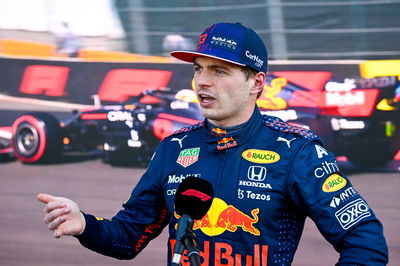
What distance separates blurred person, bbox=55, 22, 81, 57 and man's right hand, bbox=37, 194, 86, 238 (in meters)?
2.59

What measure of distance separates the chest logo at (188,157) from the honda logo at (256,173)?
0.60ft

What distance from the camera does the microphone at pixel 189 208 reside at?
63.6 inches

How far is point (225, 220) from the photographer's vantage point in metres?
2.14

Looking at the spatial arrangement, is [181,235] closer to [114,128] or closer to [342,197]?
[342,197]

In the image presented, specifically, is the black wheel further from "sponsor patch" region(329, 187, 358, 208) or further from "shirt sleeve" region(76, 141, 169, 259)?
"sponsor patch" region(329, 187, 358, 208)

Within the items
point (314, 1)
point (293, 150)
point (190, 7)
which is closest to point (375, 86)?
point (314, 1)

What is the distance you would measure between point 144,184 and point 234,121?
1.21 feet

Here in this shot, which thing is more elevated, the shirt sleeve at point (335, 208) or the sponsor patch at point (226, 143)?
the sponsor patch at point (226, 143)

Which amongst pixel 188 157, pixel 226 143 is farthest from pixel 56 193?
pixel 226 143

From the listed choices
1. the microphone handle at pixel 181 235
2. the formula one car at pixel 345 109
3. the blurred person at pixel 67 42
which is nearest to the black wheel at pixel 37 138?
the blurred person at pixel 67 42

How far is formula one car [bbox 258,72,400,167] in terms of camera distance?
404 centimetres

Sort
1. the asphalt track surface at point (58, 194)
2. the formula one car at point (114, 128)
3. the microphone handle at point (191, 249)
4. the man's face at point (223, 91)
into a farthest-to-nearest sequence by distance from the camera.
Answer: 1. the asphalt track surface at point (58, 194)
2. the formula one car at point (114, 128)
3. the man's face at point (223, 91)
4. the microphone handle at point (191, 249)

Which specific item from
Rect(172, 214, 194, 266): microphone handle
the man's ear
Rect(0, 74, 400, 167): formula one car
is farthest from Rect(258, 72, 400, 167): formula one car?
Rect(172, 214, 194, 266): microphone handle

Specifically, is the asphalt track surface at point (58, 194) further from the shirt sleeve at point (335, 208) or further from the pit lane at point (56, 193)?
the shirt sleeve at point (335, 208)
